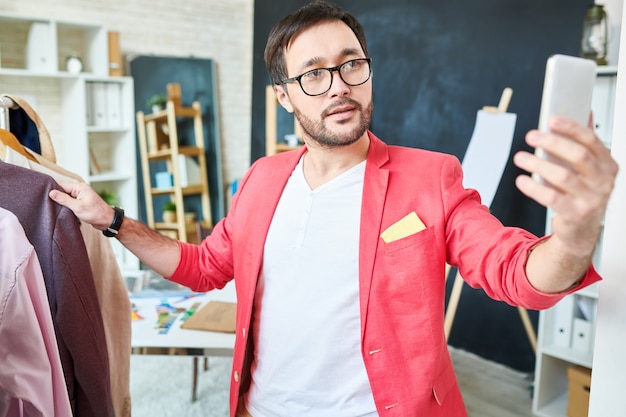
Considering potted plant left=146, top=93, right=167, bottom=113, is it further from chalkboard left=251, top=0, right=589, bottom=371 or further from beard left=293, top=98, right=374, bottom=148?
beard left=293, top=98, right=374, bottom=148

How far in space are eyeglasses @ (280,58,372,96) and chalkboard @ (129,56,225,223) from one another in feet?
14.1

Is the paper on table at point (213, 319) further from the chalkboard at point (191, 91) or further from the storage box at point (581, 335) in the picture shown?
the chalkboard at point (191, 91)

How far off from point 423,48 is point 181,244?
109 inches

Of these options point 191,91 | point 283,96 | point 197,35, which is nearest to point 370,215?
point 283,96

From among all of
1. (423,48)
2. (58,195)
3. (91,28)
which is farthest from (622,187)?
(91,28)

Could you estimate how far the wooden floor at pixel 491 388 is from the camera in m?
3.01

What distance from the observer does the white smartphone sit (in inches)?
28.2

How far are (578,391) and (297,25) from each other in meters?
2.39

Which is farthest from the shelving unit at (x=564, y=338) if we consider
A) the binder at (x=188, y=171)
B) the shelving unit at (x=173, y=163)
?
the binder at (x=188, y=171)

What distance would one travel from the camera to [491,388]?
327 cm

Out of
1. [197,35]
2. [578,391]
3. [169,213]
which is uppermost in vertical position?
[197,35]

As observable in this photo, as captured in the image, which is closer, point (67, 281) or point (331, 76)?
point (67, 281)

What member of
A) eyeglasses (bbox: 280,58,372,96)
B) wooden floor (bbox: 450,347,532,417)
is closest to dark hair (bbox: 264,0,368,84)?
eyeglasses (bbox: 280,58,372,96)

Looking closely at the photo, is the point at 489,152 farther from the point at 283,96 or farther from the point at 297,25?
the point at 297,25
